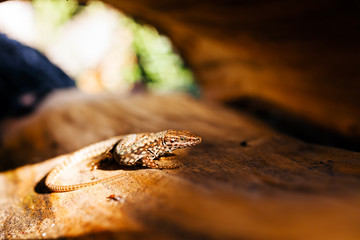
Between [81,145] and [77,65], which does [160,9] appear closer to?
[81,145]

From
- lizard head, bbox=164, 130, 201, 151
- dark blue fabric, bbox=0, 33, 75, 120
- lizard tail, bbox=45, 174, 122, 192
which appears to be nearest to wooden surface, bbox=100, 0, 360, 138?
lizard head, bbox=164, 130, 201, 151

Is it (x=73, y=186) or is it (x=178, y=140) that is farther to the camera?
(x=178, y=140)

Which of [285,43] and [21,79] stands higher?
[285,43]

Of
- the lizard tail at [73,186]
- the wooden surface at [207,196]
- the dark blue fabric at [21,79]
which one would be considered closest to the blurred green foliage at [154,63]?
the dark blue fabric at [21,79]

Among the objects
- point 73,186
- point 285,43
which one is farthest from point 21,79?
point 285,43

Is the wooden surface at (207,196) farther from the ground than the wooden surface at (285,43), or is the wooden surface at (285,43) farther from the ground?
the wooden surface at (285,43)

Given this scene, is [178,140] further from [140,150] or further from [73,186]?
[73,186]

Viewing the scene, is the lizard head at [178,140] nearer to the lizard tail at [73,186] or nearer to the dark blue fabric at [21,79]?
the lizard tail at [73,186]
